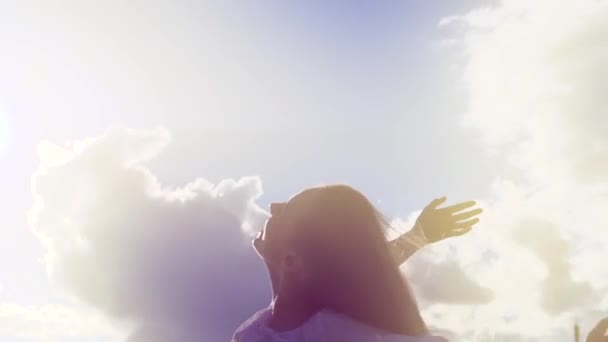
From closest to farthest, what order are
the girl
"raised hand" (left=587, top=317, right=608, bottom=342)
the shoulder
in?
the girl, the shoulder, "raised hand" (left=587, top=317, right=608, bottom=342)

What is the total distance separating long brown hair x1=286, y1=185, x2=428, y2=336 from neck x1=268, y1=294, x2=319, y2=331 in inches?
4.4

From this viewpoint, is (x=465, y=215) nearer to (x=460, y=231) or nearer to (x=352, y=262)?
(x=460, y=231)

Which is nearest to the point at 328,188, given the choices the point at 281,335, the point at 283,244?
the point at 283,244

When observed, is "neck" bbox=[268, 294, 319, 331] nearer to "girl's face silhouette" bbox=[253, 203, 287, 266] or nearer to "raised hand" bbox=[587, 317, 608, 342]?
"girl's face silhouette" bbox=[253, 203, 287, 266]

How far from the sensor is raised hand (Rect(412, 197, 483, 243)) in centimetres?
656

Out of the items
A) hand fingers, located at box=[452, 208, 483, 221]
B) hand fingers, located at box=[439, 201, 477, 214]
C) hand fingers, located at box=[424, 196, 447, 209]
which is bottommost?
hand fingers, located at box=[452, 208, 483, 221]

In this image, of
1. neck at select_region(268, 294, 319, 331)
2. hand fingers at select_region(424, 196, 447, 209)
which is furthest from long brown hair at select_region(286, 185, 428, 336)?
hand fingers at select_region(424, 196, 447, 209)

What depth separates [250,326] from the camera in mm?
5504

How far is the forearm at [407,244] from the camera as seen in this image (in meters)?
5.95

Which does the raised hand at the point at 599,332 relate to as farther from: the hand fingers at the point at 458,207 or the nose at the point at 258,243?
the nose at the point at 258,243

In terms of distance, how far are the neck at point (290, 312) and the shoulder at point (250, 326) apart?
0.47 feet

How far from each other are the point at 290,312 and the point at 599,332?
633 cm

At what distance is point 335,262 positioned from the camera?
17.4 ft

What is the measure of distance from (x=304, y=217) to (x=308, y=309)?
883 millimetres
